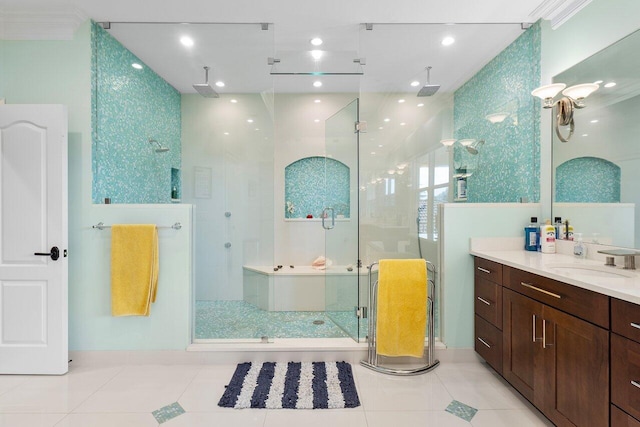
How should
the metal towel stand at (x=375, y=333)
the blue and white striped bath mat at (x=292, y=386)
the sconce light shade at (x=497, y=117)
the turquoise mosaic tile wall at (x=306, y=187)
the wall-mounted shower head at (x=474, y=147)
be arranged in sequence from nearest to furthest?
the blue and white striped bath mat at (x=292, y=386)
the metal towel stand at (x=375, y=333)
the sconce light shade at (x=497, y=117)
the wall-mounted shower head at (x=474, y=147)
the turquoise mosaic tile wall at (x=306, y=187)

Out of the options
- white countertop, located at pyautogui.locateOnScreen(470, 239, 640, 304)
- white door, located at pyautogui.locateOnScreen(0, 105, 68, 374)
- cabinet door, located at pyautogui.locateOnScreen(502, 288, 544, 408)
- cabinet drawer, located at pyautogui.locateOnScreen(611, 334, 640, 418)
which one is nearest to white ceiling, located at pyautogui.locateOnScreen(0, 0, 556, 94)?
white door, located at pyautogui.locateOnScreen(0, 105, 68, 374)

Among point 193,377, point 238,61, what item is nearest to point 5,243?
point 193,377

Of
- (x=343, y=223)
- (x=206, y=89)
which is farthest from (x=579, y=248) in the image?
(x=206, y=89)

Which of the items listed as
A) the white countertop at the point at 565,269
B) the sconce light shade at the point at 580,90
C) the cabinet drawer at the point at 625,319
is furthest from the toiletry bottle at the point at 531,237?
the cabinet drawer at the point at 625,319

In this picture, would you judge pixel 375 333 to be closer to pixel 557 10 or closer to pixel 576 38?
pixel 576 38

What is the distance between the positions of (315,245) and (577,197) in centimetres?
273

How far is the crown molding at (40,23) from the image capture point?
7.68 ft

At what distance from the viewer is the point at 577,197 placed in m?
2.20

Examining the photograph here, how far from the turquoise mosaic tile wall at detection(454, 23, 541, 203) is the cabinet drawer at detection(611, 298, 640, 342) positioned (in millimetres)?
1437

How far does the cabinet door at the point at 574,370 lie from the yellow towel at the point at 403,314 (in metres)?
0.79

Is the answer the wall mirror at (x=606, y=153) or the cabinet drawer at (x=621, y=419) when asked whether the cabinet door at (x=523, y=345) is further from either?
the wall mirror at (x=606, y=153)

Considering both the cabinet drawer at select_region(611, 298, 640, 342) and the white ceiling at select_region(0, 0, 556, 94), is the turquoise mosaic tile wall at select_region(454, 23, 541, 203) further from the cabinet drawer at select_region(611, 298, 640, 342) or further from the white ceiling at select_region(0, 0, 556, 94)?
the cabinet drawer at select_region(611, 298, 640, 342)

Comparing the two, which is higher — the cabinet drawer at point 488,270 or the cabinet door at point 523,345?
the cabinet drawer at point 488,270

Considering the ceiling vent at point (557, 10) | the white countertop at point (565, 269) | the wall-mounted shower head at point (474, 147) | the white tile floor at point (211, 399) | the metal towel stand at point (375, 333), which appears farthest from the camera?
the wall-mounted shower head at point (474, 147)
